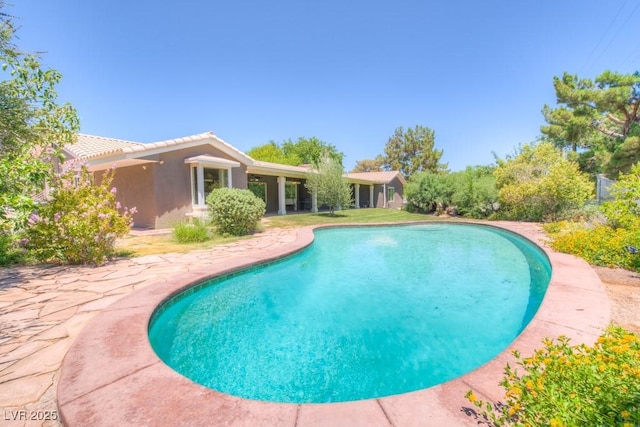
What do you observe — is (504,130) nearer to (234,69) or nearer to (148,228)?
(234,69)

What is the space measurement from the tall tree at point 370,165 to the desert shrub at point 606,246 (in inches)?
1665

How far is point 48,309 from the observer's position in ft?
12.0

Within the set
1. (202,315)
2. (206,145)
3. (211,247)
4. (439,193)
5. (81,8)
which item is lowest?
(202,315)

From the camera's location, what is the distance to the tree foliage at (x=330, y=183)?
18.1 m

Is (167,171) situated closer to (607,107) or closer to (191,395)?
(191,395)

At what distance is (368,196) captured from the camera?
29.6m

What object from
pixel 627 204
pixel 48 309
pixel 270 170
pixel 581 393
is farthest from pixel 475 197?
pixel 48 309

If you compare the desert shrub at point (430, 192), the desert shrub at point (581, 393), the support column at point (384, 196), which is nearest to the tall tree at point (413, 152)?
the support column at point (384, 196)

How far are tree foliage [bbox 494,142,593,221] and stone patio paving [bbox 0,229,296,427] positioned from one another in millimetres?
14553

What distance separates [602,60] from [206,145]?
24.9 m

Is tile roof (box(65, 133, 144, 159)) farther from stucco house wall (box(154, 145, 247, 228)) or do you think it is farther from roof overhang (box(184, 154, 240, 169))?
roof overhang (box(184, 154, 240, 169))

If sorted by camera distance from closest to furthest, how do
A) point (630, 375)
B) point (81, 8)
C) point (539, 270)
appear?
point (630, 375), point (539, 270), point (81, 8)

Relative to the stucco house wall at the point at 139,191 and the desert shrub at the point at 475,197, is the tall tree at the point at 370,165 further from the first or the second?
the stucco house wall at the point at 139,191

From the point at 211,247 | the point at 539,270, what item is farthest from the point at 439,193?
the point at 211,247
